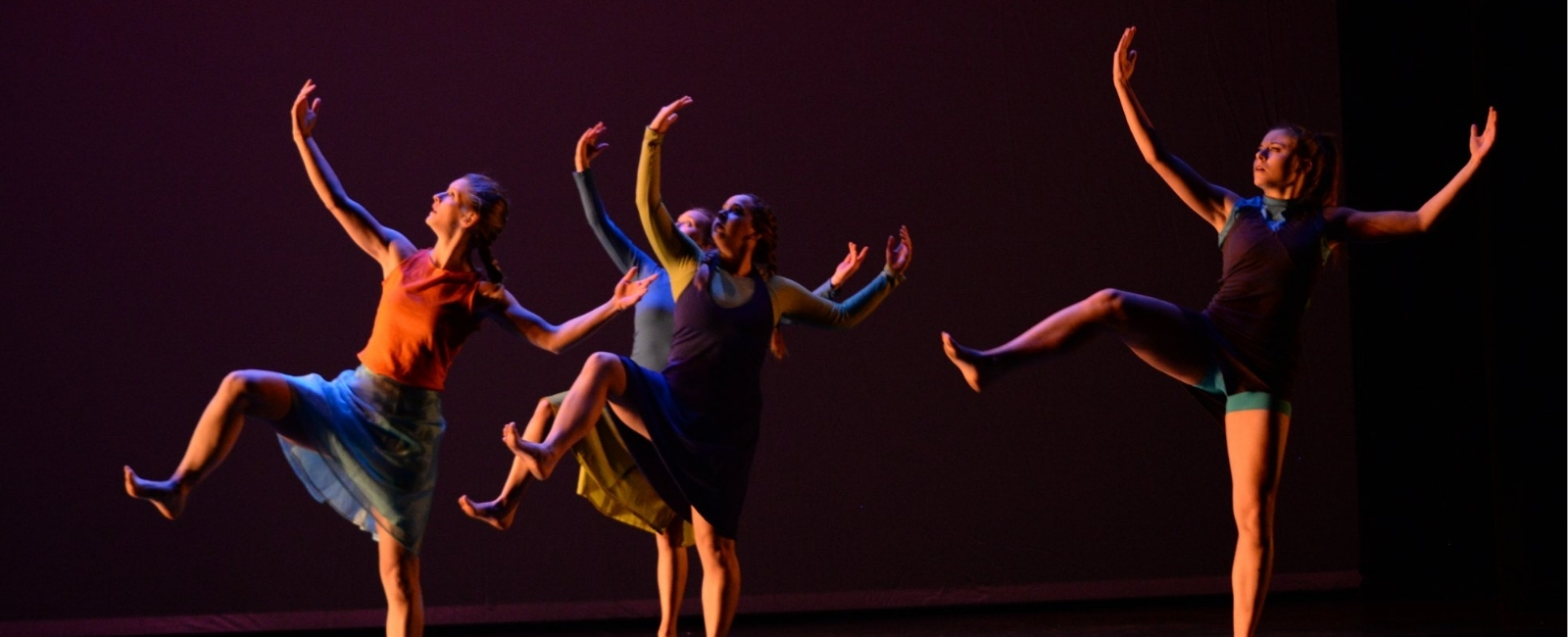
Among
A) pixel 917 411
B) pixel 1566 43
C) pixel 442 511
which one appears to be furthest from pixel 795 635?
pixel 1566 43

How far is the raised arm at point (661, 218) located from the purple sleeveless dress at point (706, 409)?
86 mm

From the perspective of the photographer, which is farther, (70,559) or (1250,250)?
(70,559)

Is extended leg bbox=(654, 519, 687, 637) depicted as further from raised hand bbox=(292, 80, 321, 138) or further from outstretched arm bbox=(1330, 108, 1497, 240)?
outstretched arm bbox=(1330, 108, 1497, 240)

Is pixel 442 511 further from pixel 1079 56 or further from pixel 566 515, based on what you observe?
pixel 1079 56

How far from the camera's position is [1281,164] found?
129 inches

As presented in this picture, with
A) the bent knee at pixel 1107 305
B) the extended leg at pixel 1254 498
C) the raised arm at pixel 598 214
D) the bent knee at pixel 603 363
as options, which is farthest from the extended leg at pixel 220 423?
the extended leg at pixel 1254 498

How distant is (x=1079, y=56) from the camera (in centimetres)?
510

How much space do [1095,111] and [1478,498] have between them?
2.11 meters

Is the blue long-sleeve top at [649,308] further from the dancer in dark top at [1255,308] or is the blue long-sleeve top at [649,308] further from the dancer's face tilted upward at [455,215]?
the dancer in dark top at [1255,308]

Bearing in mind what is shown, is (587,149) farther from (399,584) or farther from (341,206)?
(399,584)

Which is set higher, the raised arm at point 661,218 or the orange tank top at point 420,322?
the raised arm at point 661,218

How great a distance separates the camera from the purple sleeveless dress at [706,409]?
10.9 ft

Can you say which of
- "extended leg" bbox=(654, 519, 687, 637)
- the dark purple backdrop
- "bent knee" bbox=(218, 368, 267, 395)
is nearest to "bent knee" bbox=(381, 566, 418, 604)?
"bent knee" bbox=(218, 368, 267, 395)

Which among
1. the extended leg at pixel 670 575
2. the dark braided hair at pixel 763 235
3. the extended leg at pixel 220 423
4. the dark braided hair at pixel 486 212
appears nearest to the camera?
the extended leg at pixel 220 423
